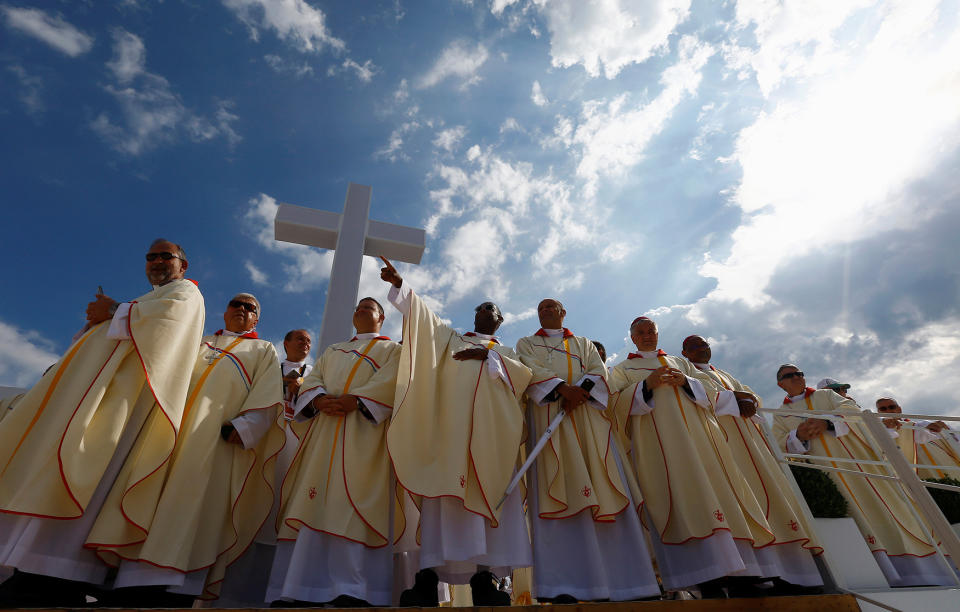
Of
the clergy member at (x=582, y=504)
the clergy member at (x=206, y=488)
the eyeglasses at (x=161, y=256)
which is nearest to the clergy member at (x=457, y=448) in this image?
the clergy member at (x=582, y=504)

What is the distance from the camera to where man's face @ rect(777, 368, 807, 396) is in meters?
6.35

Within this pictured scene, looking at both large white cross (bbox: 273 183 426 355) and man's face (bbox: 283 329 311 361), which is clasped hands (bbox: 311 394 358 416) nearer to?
man's face (bbox: 283 329 311 361)

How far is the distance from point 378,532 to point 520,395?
4.72 ft

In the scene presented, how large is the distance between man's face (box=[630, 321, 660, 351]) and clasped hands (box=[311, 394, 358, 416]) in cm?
271

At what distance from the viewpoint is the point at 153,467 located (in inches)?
123

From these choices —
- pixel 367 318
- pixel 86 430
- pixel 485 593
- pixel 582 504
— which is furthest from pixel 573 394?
pixel 86 430

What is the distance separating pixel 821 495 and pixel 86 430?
4.88m

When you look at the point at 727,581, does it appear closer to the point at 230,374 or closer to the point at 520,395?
the point at 520,395

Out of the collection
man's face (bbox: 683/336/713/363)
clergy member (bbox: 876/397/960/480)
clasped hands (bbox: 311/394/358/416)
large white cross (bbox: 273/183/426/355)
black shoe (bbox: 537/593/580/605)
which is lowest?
black shoe (bbox: 537/593/580/605)

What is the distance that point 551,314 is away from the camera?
4.93 m

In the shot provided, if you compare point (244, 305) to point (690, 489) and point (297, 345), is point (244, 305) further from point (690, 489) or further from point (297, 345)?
point (690, 489)

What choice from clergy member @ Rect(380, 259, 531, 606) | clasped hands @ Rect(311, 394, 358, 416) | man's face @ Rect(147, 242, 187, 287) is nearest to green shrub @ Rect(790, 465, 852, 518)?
clergy member @ Rect(380, 259, 531, 606)

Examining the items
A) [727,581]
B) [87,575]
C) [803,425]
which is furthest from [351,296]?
[803,425]

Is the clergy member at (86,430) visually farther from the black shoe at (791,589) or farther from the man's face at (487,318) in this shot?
the black shoe at (791,589)
